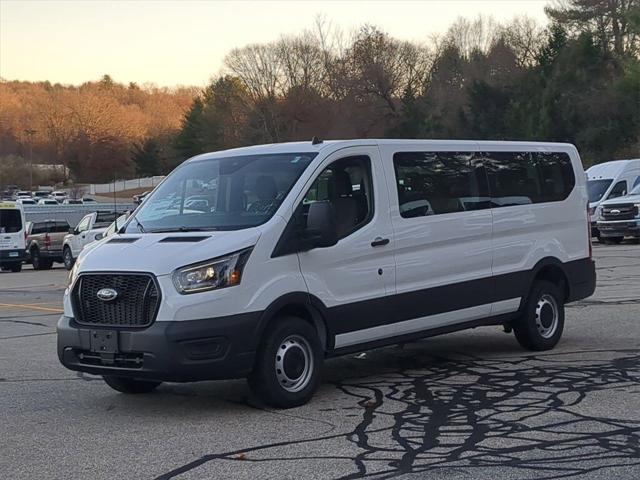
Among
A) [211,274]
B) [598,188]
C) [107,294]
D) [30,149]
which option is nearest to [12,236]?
[598,188]

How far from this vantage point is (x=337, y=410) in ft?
24.3

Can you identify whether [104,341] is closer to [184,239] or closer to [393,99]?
[184,239]

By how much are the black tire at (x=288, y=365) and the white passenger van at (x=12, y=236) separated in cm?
2633

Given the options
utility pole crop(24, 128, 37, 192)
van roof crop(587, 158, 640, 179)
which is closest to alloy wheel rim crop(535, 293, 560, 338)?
van roof crop(587, 158, 640, 179)

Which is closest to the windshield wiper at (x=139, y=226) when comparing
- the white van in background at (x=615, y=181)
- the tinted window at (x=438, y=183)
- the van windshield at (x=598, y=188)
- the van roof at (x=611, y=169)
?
the tinted window at (x=438, y=183)

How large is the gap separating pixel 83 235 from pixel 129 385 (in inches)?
901

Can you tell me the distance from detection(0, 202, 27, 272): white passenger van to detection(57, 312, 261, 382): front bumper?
2612cm

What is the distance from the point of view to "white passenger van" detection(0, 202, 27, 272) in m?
31.9

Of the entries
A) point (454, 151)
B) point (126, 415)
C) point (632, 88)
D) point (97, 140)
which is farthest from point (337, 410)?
point (97, 140)

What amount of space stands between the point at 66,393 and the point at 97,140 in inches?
3788

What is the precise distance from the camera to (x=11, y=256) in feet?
105

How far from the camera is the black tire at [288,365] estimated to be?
24.0 ft

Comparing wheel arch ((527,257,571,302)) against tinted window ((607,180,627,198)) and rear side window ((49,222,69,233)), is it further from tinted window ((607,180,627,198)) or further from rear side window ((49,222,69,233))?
rear side window ((49,222,69,233))

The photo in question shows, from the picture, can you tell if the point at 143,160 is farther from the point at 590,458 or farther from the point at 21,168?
the point at 590,458
